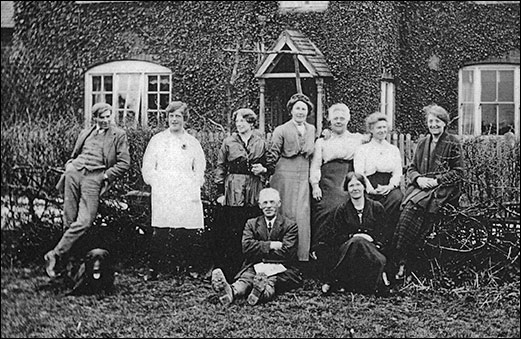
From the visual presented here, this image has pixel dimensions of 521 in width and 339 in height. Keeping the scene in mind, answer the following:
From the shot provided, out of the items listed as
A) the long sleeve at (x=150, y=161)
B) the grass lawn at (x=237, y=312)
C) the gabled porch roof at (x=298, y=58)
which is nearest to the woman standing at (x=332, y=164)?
the gabled porch roof at (x=298, y=58)

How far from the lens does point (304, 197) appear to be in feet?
16.1

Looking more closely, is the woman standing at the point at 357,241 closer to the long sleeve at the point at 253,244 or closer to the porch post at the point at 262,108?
the long sleeve at the point at 253,244

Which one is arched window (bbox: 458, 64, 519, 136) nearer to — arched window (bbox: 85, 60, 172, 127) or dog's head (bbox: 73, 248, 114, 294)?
arched window (bbox: 85, 60, 172, 127)

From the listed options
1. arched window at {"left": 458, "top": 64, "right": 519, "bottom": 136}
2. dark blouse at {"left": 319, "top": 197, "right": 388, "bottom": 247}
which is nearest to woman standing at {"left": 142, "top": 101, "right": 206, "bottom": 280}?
dark blouse at {"left": 319, "top": 197, "right": 388, "bottom": 247}

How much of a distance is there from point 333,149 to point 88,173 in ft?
5.92

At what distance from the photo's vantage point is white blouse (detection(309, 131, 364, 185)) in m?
4.83

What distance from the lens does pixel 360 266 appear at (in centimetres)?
486

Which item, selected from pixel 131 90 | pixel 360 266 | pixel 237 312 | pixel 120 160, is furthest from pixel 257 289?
pixel 131 90

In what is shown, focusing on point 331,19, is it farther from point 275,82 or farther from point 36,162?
point 36,162

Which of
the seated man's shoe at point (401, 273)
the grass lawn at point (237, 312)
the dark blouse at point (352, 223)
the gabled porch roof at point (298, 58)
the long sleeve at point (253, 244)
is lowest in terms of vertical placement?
the grass lawn at point (237, 312)

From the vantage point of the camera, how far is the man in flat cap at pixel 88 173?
5.02 meters

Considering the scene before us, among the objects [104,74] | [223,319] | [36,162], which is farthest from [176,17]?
[223,319]

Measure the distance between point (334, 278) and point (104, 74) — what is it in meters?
2.34

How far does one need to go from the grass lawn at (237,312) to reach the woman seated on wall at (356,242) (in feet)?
0.34
